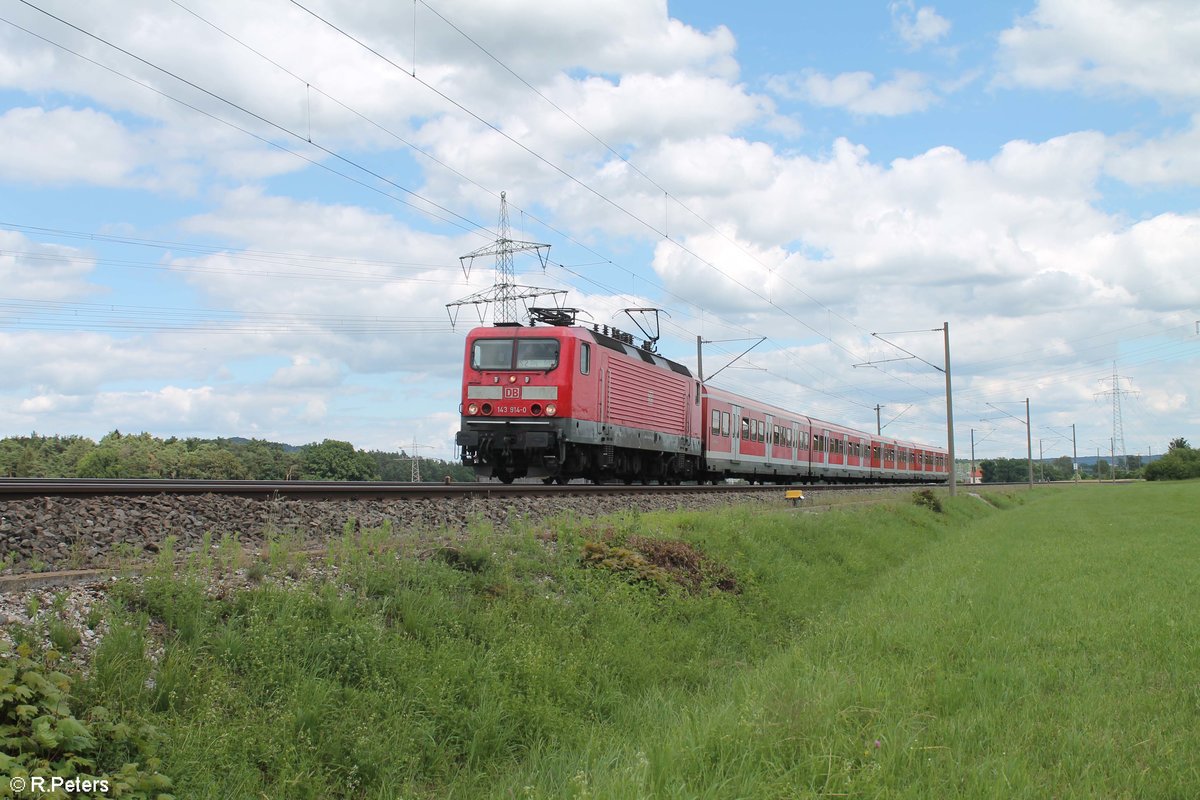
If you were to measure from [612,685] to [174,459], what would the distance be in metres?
20.6

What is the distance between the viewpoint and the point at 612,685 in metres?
7.42

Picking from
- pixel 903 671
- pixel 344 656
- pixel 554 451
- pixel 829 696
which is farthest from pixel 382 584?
pixel 554 451

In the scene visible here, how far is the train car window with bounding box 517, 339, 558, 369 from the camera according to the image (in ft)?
65.9

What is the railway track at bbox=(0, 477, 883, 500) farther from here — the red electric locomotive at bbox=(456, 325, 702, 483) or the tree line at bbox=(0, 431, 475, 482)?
the tree line at bbox=(0, 431, 475, 482)

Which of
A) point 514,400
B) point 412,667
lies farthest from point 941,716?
point 514,400

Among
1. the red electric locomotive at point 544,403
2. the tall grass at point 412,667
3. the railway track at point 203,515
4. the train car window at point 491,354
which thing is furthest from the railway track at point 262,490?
the train car window at point 491,354

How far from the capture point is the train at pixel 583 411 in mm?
19859

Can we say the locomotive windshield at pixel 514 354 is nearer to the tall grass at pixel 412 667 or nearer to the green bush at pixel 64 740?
the tall grass at pixel 412 667

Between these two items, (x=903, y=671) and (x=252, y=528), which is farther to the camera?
(x=252, y=528)

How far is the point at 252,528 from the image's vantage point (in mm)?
9969

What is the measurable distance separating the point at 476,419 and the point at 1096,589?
12844 millimetres

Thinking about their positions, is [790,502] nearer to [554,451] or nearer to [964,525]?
[554,451]

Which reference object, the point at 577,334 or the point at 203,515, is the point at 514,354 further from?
the point at 203,515

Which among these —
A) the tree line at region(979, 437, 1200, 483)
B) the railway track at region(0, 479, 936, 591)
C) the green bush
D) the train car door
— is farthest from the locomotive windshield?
the tree line at region(979, 437, 1200, 483)
